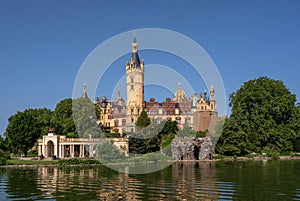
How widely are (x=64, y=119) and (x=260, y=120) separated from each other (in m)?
31.4

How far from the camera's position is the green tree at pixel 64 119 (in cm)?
6091

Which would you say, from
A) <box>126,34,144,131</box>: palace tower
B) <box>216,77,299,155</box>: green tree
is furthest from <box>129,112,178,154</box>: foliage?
<box>126,34,144,131</box>: palace tower

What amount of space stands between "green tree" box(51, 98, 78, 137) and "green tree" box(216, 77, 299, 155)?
905 inches

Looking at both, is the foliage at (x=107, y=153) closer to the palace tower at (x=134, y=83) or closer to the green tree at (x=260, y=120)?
the green tree at (x=260, y=120)

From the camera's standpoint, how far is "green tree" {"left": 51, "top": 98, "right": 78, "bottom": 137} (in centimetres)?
6091

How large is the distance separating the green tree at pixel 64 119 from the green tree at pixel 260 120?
2299 centimetres

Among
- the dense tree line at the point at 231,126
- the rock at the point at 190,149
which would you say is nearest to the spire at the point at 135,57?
the dense tree line at the point at 231,126

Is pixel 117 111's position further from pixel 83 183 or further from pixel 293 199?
pixel 293 199

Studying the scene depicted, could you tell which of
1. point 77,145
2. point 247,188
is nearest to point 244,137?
point 77,145

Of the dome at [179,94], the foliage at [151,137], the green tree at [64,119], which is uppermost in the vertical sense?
the dome at [179,94]

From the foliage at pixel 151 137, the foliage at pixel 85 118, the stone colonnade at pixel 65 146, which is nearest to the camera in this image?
the stone colonnade at pixel 65 146

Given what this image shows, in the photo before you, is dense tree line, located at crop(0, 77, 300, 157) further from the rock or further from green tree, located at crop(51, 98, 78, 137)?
the rock

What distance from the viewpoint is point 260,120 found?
62.4 metres

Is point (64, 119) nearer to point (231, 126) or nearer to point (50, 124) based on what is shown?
point (50, 124)
